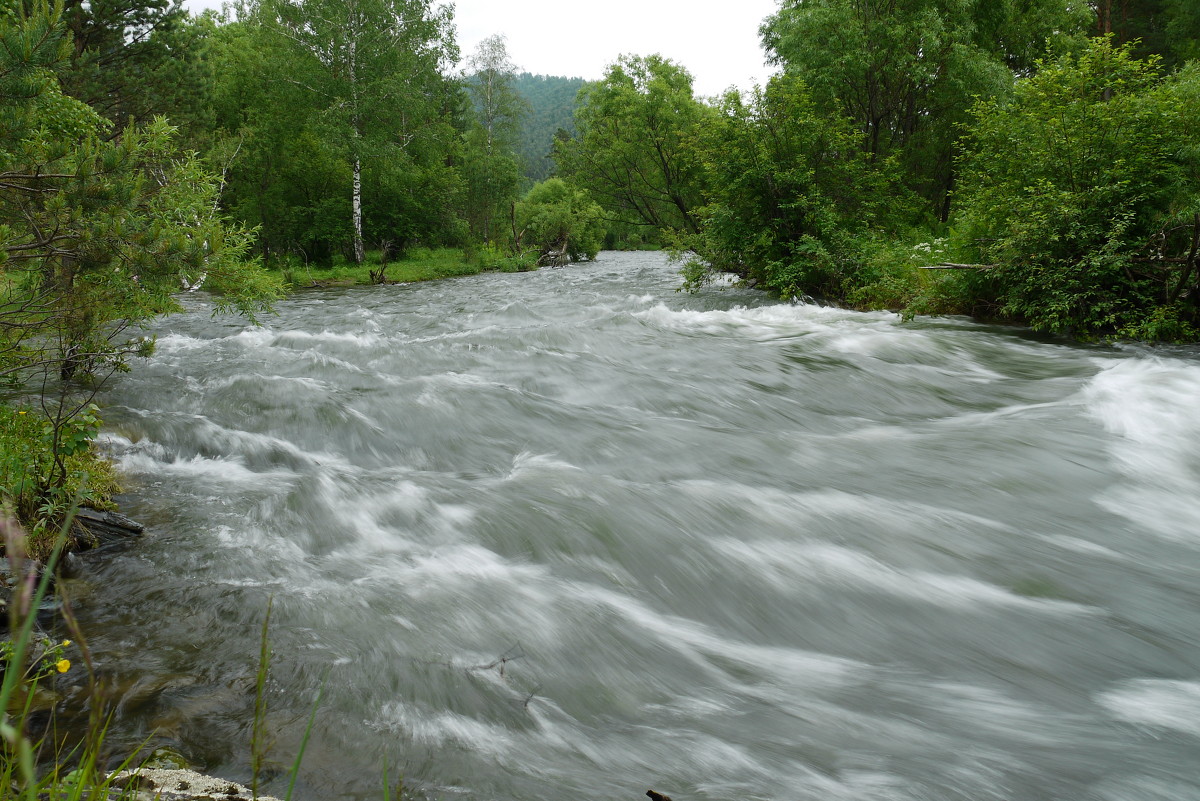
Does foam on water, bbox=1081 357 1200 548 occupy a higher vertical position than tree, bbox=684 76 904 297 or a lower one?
lower

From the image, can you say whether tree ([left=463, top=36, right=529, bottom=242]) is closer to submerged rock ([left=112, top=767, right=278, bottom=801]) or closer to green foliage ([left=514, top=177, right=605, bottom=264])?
green foliage ([left=514, top=177, right=605, bottom=264])

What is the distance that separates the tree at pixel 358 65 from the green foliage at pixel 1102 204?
72.7 ft

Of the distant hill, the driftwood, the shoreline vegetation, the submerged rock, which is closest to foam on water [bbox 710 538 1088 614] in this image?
the submerged rock

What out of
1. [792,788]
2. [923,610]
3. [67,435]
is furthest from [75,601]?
[923,610]

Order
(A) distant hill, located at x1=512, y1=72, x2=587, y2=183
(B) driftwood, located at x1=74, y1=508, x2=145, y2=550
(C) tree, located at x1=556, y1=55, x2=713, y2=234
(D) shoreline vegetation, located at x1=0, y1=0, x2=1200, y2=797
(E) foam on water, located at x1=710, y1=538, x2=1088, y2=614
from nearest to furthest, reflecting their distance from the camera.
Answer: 1. (E) foam on water, located at x1=710, y1=538, x2=1088, y2=614
2. (B) driftwood, located at x1=74, y1=508, x2=145, y2=550
3. (D) shoreline vegetation, located at x1=0, y1=0, x2=1200, y2=797
4. (C) tree, located at x1=556, y1=55, x2=713, y2=234
5. (A) distant hill, located at x1=512, y1=72, x2=587, y2=183

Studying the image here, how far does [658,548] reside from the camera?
4664 millimetres

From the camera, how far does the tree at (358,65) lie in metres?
25.8

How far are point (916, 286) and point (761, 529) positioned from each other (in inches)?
376

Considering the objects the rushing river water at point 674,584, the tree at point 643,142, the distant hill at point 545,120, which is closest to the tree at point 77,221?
the rushing river water at point 674,584

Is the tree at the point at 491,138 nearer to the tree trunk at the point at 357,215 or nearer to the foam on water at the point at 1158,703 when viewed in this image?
the tree trunk at the point at 357,215

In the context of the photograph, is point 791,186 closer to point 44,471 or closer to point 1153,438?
point 1153,438

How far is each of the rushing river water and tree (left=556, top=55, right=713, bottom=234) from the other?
18.9m

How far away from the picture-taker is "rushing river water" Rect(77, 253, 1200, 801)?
9.27ft

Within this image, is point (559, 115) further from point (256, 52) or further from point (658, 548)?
point (658, 548)
